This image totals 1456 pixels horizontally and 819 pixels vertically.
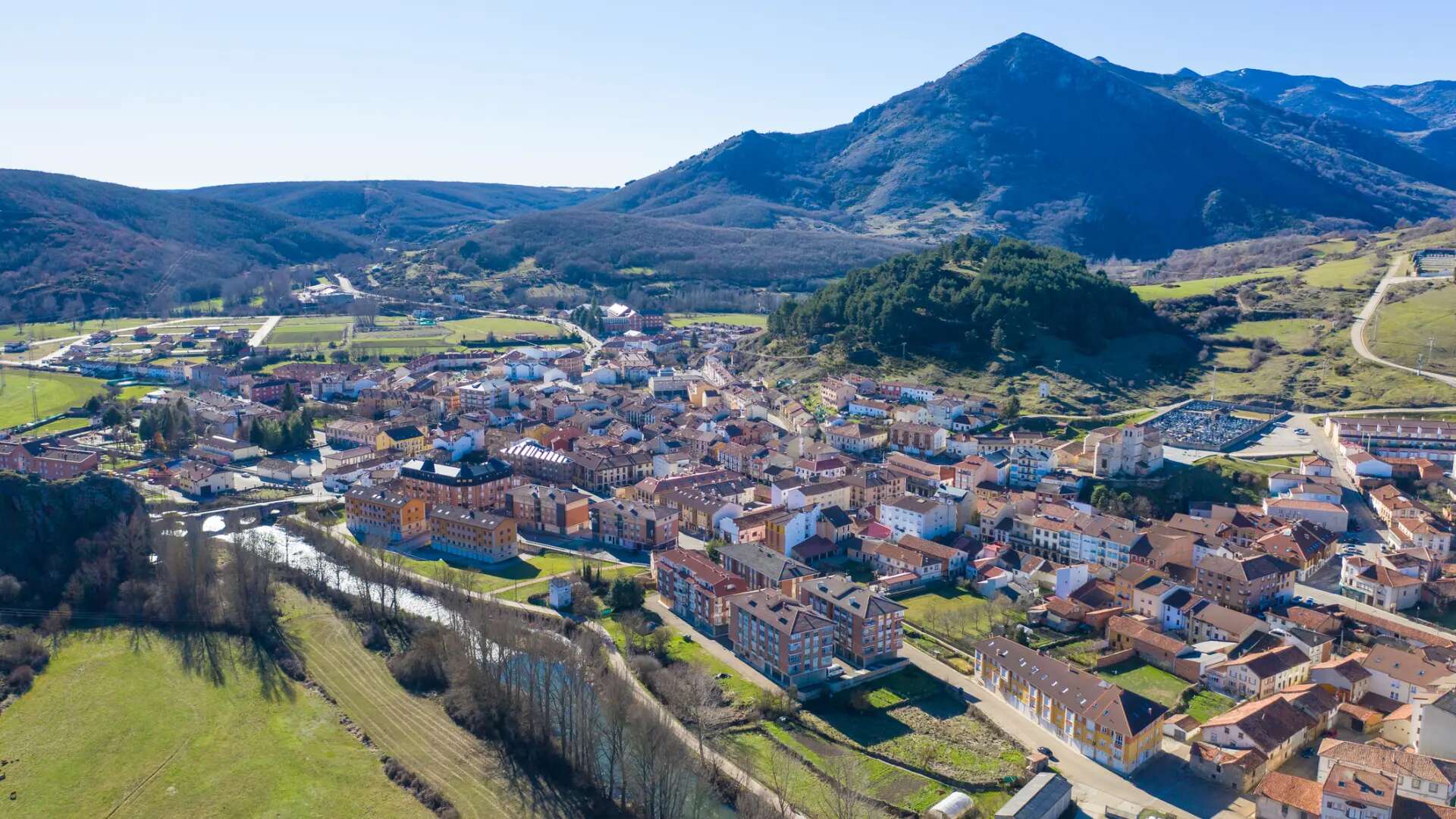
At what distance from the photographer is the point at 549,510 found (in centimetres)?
3944

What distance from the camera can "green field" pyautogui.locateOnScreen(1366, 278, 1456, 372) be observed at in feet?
173

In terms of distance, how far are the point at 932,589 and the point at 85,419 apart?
154 ft

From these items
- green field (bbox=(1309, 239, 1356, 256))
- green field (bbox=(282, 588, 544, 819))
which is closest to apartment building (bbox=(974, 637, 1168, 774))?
green field (bbox=(282, 588, 544, 819))

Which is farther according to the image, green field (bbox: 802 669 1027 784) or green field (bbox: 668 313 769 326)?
green field (bbox: 668 313 769 326)

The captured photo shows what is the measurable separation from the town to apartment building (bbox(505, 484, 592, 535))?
15cm

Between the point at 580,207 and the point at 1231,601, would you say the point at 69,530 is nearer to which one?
the point at 1231,601

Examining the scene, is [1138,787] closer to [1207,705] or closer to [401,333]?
[1207,705]

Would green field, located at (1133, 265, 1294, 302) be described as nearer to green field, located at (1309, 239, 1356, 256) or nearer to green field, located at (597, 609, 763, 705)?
green field, located at (1309, 239, 1356, 256)

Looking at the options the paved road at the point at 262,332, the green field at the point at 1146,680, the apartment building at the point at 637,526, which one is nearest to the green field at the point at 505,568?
the apartment building at the point at 637,526

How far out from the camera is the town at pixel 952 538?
2355cm

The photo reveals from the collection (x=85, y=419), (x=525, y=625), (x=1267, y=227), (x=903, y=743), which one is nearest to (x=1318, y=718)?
(x=903, y=743)

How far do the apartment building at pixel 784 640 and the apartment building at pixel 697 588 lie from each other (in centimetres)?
139

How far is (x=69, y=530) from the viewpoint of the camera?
111 ft

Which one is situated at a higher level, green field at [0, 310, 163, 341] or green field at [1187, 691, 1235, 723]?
green field at [0, 310, 163, 341]
